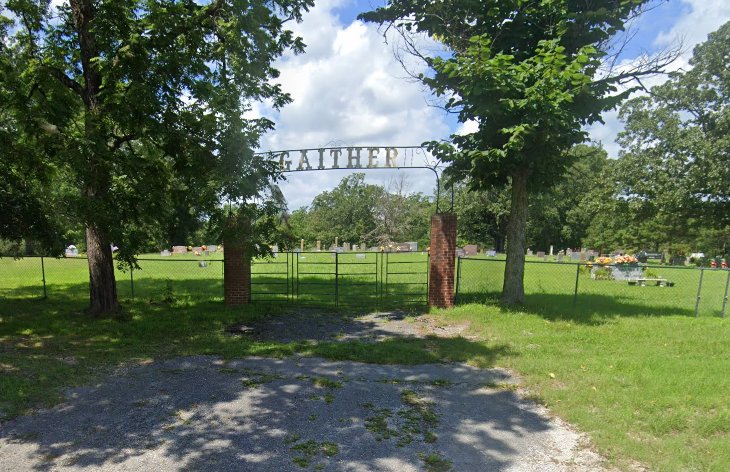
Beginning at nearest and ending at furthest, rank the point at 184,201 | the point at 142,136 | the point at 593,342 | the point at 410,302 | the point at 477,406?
the point at 477,406, the point at 593,342, the point at 142,136, the point at 184,201, the point at 410,302

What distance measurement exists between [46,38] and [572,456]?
12447mm

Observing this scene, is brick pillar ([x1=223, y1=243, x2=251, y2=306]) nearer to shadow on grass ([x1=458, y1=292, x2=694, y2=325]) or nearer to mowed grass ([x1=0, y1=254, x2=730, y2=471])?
mowed grass ([x1=0, y1=254, x2=730, y2=471])

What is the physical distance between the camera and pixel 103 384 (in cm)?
593

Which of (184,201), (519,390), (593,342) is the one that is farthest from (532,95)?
(184,201)

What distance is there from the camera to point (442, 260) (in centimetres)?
1152

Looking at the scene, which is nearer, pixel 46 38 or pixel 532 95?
pixel 532 95

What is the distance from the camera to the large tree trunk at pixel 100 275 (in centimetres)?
988

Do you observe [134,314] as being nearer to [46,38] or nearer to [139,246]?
[139,246]

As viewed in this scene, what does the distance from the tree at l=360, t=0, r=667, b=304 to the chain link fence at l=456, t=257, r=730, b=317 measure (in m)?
Result: 1.55

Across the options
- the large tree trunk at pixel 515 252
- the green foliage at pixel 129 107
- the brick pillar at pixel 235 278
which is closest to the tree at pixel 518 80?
the large tree trunk at pixel 515 252

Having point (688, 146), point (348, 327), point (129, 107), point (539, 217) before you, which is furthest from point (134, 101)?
point (539, 217)

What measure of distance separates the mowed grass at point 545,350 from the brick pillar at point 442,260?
0.69 m

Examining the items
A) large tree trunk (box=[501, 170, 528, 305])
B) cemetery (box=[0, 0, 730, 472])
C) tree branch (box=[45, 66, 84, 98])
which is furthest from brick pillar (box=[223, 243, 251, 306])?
large tree trunk (box=[501, 170, 528, 305])

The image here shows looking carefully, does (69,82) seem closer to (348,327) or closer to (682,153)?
(348,327)
